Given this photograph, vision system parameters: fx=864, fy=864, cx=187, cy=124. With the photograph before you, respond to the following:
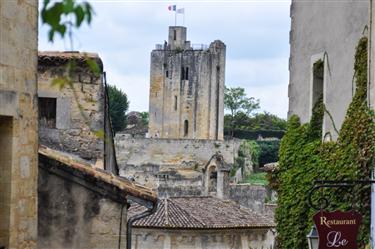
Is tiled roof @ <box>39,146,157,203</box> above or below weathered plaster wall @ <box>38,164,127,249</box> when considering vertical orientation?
above

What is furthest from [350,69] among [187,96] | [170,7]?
[170,7]

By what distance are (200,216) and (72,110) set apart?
77.4ft

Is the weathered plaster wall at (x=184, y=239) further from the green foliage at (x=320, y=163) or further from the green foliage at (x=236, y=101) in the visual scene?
the green foliage at (x=236, y=101)

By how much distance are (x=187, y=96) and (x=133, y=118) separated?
2807 centimetres

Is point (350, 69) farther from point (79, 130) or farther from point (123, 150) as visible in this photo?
point (123, 150)

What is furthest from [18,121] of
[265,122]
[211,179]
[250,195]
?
[265,122]

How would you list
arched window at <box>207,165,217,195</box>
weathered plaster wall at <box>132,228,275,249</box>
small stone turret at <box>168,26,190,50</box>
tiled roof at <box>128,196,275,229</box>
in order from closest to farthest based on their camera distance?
1. weathered plaster wall at <box>132,228,275,249</box>
2. tiled roof at <box>128,196,275,229</box>
3. arched window at <box>207,165,217,195</box>
4. small stone turret at <box>168,26,190,50</box>

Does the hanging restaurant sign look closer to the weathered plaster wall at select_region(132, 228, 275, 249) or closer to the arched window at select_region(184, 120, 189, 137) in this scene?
the weathered plaster wall at select_region(132, 228, 275, 249)

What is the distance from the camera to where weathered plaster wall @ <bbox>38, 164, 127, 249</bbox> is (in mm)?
9523

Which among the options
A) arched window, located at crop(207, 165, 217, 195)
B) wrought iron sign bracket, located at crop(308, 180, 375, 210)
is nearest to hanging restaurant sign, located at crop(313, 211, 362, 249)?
wrought iron sign bracket, located at crop(308, 180, 375, 210)

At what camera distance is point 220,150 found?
8431 cm

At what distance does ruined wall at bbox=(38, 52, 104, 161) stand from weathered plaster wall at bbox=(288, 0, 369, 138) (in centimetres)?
367

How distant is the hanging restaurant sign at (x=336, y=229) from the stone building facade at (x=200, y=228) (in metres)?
24.8

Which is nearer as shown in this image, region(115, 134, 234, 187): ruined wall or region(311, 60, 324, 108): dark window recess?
region(311, 60, 324, 108): dark window recess
